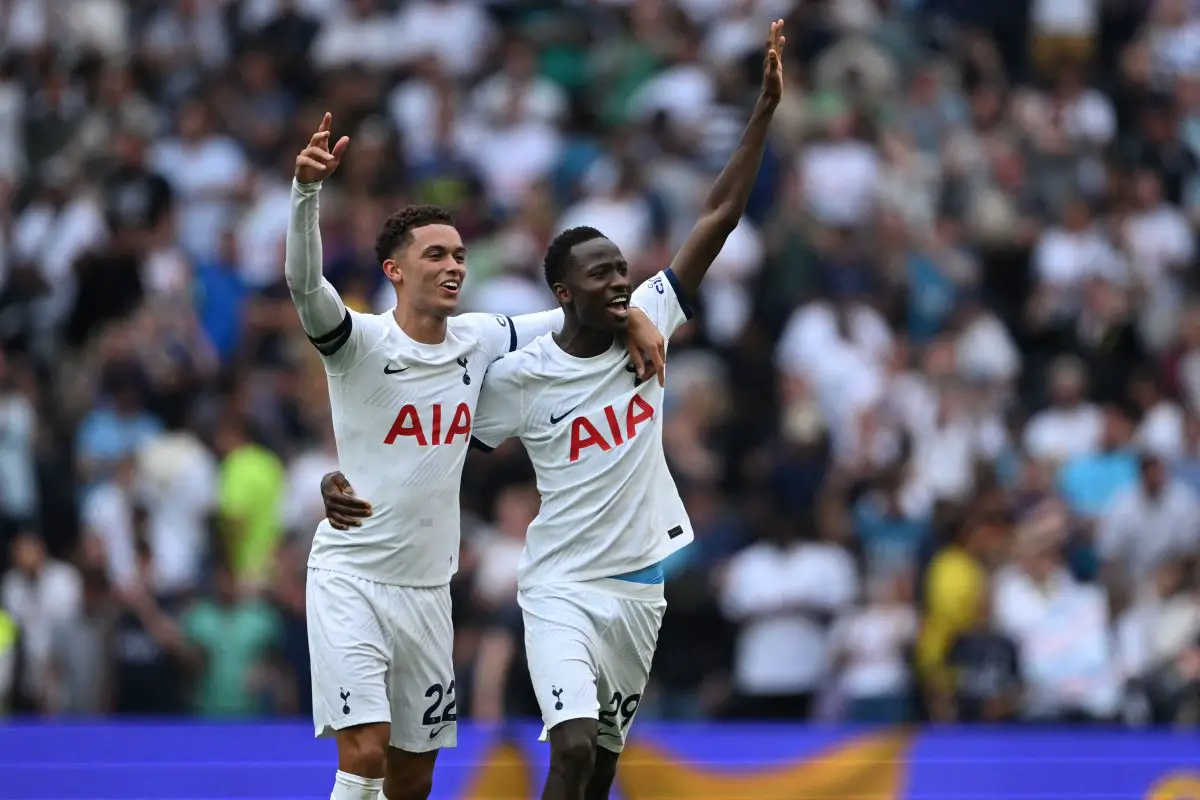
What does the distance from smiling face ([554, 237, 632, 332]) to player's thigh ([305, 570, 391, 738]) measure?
1.52 meters

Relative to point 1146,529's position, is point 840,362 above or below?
above

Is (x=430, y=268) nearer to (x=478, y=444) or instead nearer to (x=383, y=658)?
(x=478, y=444)

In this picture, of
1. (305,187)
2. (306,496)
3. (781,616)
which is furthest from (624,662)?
(306,496)

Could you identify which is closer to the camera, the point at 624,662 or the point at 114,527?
the point at 624,662

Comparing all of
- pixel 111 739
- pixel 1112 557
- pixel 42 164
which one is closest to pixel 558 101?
pixel 42 164

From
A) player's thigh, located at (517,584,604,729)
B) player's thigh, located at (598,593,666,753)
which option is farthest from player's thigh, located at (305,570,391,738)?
player's thigh, located at (598,593,666,753)

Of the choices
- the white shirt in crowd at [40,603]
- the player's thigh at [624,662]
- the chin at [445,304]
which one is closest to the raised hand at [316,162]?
the chin at [445,304]

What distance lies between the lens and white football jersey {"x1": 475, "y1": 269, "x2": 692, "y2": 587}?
974 centimetres

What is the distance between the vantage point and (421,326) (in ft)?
32.3

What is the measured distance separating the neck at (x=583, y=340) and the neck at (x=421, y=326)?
556mm

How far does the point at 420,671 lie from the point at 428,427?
1065 mm

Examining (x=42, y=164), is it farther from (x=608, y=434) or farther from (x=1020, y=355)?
(x=608, y=434)

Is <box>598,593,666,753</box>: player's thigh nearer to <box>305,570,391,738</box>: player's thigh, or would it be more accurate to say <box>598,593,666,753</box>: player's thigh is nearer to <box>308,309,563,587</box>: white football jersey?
<box>308,309,563,587</box>: white football jersey

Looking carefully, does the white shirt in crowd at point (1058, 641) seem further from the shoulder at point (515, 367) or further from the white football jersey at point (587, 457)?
the shoulder at point (515, 367)
